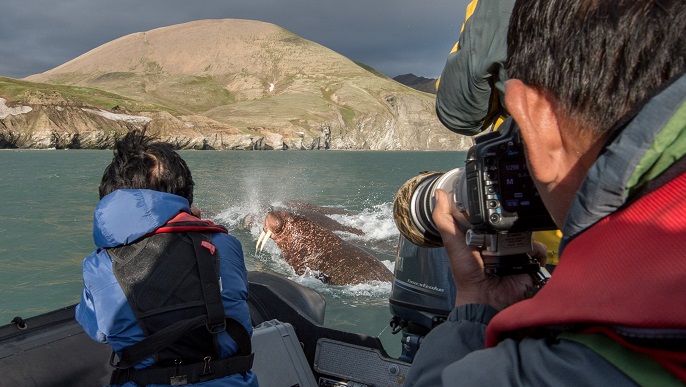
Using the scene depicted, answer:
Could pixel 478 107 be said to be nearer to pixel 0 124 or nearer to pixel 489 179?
pixel 489 179

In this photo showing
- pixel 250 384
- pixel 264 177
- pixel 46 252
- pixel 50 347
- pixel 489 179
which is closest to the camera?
pixel 489 179

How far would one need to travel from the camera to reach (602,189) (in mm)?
756

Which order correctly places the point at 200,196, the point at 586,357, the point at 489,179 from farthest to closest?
the point at 200,196
the point at 489,179
the point at 586,357

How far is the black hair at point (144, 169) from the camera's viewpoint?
253 cm

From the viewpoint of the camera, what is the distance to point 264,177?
102 ft

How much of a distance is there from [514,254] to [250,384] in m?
1.66

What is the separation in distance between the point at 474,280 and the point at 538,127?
1.51 ft

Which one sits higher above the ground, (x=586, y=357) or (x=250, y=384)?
(x=586, y=357)

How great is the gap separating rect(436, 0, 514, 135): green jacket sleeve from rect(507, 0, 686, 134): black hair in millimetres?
1082

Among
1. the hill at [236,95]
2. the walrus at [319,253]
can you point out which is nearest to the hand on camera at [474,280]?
the walrus at [319,253]

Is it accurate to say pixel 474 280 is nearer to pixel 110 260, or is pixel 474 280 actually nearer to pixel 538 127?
pixel 538 127

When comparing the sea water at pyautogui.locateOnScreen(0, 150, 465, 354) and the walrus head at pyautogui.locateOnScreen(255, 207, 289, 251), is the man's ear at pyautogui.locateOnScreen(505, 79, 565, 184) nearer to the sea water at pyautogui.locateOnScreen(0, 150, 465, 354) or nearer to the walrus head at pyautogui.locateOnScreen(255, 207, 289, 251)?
the sea water at pyautogui.locateOnScreen(0, 150, 465, 354)

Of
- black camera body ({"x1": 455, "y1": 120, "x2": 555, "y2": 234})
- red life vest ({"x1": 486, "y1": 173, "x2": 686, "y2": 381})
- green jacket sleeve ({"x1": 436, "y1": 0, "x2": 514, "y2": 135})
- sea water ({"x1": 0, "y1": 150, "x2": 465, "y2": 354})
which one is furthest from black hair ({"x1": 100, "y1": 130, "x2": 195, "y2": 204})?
sea water ({"x1": 0, "y1": 150, "x2": 465, "y2": 354})

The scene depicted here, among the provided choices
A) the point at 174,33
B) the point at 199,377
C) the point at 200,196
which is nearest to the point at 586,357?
the point at 199,377
